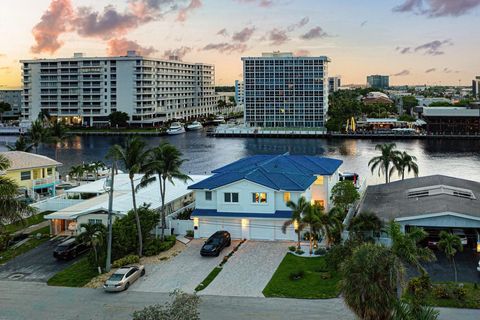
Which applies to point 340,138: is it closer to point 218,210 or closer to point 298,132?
point 298,132

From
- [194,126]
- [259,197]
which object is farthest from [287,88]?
[259,197]

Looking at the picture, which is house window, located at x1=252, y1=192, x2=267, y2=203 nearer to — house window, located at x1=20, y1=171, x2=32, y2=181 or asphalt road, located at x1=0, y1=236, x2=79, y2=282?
asphalt road, located at x1=0, y1=236, x2=79, y2=282

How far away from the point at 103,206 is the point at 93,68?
11518cm

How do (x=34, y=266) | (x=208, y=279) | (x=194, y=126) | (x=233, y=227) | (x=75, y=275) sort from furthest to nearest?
(x=194, y=126) < (x=233, y=227) < (x=34, y=266) < (x=75, y=275) < (x=208, y=279)

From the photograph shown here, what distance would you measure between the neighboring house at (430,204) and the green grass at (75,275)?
13.9m

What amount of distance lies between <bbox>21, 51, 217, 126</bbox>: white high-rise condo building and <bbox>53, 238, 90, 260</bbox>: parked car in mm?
113050

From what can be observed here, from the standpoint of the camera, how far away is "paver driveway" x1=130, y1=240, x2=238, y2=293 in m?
22.3

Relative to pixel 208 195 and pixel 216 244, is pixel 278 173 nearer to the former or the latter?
pixel 208 195

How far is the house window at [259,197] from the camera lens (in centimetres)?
3036

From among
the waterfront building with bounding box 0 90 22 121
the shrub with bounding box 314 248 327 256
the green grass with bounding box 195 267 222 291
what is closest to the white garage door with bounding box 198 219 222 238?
the green grass with bounding box 195 267 222 291

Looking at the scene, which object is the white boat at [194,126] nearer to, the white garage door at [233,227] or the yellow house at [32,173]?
the yellow house at [32,173]

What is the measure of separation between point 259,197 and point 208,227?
10.8 ft

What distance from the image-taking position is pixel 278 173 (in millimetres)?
32906

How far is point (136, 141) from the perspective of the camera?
88.7 ft
